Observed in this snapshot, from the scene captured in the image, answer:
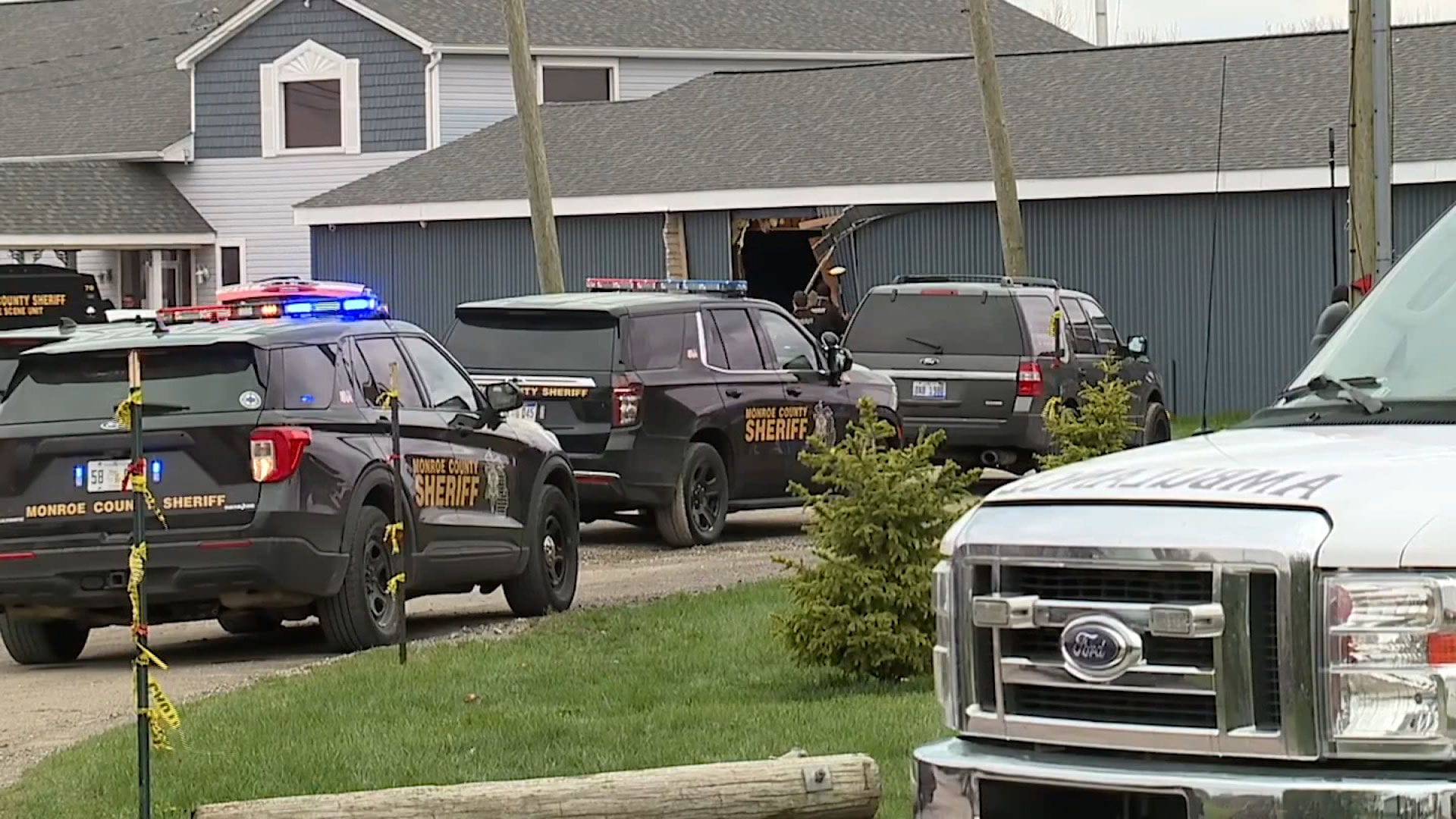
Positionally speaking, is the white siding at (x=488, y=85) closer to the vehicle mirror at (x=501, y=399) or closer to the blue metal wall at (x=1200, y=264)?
the blue metal wall at (x=1200, y=264)

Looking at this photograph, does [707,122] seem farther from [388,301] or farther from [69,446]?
[69,446]

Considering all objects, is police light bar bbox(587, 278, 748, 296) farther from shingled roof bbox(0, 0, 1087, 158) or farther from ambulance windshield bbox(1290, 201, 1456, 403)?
shingled roof bbox(0, 0, 1087, 158)

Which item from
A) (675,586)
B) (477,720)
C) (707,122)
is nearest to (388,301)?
(707,122)

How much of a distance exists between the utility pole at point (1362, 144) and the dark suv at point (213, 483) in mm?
7063

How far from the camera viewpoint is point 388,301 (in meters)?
39.7

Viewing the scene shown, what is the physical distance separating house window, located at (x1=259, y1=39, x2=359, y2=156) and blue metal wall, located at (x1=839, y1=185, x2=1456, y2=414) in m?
14.4

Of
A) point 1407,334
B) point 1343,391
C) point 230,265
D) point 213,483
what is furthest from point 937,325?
point 230,265

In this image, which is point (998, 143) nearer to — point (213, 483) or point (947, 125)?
point (947, 125)

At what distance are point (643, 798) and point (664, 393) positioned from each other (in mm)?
10973

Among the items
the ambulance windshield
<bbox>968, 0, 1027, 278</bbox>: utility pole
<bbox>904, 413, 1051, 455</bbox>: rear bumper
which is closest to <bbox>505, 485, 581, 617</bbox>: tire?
<bbox>904, 413, 1051, 455</bbox>: rear bumper

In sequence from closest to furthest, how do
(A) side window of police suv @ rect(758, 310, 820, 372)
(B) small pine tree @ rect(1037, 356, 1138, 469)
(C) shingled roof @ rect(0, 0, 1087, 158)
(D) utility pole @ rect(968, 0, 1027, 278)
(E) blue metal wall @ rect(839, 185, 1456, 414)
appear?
1. (B) small pine tree @ rect(1037, 356, 1138, 469)
2. (A) side window of police suv @ rect(758, 310, 820, 372)
3. (D) utility pole @ rect(968, 0, 1027, 278)
4. (E) blue metal wall @ rect(839, 185, 1456, 414)
5. (C) shingled roof @ rect(0, 0, 1087, 158)

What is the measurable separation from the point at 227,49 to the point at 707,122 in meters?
11.3

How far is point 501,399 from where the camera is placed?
46.9ft

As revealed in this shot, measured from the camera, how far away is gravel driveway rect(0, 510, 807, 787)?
11461 mm
